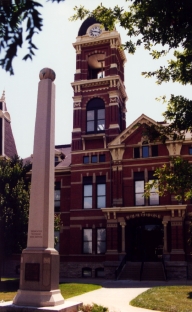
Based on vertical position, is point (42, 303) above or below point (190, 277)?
above

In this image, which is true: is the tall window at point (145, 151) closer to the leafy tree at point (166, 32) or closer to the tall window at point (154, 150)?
the tall window at point (154, 150)

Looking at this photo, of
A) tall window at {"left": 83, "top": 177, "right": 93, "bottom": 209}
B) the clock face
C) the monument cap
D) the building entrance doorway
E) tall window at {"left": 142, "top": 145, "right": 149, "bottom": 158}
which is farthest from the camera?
the clock face

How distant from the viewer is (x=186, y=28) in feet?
30.8

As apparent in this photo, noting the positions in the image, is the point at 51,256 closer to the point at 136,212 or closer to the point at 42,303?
the point at 42,303

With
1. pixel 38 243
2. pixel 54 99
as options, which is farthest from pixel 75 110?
pixel 38 243

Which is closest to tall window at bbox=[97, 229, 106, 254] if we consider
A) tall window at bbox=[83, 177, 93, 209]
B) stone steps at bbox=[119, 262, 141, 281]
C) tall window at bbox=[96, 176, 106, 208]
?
tall window at bbox=[96, 176, 106, 208]

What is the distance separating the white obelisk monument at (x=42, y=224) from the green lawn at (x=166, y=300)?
4.03 meters

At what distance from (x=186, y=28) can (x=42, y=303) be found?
8.89 meters

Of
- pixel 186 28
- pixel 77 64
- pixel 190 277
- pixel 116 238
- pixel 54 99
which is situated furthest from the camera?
pixel 77 64

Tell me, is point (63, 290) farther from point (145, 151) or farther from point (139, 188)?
point (145, 151)

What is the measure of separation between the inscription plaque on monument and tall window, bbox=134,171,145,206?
64.1 ft

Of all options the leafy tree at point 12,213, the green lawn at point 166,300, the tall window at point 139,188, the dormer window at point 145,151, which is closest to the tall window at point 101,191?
the tall window at point 139,188

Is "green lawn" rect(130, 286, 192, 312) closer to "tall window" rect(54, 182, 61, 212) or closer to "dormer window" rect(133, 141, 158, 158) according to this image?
"dormer window" rect(133, 141, 158, 158)

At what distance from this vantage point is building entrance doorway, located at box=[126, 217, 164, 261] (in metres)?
29.9
